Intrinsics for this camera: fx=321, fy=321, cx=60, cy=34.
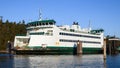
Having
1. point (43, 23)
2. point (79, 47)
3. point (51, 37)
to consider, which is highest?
point (43, 23)

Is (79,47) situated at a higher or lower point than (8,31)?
lower

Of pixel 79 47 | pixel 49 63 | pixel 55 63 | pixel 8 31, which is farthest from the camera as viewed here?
pixel 8 31

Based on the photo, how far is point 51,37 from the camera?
86.1m

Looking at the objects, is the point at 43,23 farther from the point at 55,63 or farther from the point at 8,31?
the point at 8,31

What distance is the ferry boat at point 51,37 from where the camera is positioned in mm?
84250

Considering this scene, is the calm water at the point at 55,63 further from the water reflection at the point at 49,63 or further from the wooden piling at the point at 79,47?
the wooden piling at the point at 79,47

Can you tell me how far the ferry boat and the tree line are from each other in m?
35.2

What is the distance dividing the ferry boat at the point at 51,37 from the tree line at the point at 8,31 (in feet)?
115

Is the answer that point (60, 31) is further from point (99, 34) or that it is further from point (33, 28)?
point (99, 34)

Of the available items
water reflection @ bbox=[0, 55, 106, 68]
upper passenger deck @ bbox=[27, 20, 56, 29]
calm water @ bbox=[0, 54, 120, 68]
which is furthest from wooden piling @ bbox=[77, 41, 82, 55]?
water reflection @ bbox=[0, 55, 106, 68]

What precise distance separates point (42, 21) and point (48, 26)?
272cm

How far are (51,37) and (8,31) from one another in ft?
150

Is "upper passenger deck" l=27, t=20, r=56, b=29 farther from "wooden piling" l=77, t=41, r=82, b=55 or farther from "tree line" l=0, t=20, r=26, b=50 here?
"tree line" l=0, t=20, r=26, b=50

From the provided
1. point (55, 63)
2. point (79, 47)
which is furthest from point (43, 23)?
point (55, 63)
